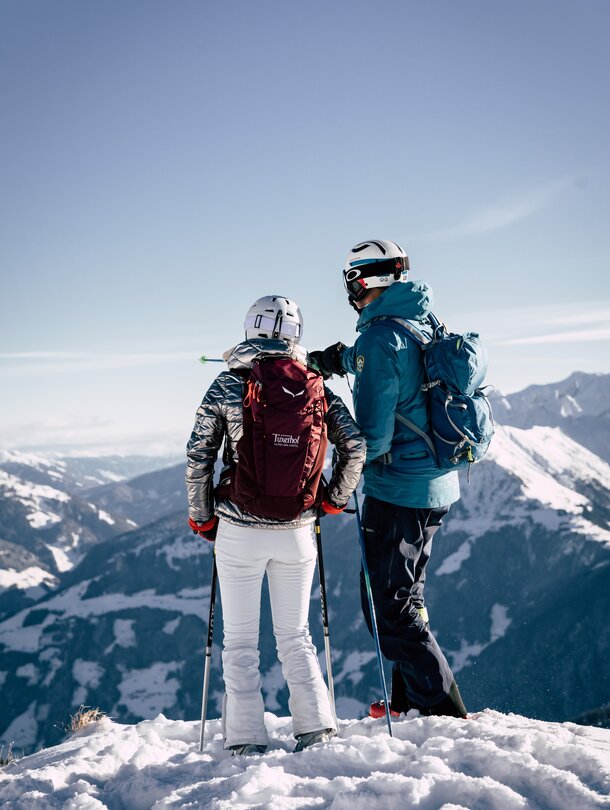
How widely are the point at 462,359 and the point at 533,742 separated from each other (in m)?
4.01

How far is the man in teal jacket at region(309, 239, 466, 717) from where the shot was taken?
7535 mm

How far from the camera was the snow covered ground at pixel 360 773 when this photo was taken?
520 centimetres

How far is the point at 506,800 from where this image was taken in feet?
16.5

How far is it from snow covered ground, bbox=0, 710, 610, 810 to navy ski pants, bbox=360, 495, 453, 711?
1.44ft

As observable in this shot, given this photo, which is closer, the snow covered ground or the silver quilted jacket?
the snow covered ground

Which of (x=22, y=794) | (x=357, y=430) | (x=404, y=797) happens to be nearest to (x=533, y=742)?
(x=404, y=797)

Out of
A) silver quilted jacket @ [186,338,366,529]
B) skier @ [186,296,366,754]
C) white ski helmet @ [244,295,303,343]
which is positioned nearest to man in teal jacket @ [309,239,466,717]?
silver quilted jacket @ [186,338,366,529]

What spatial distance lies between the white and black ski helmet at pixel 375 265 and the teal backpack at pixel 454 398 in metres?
0.69

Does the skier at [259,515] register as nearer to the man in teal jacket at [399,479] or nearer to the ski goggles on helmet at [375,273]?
the man in teal jacket at [399,479]

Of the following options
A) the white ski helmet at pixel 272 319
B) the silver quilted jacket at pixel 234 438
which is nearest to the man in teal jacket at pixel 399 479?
the silver quilted jacket at pixel 234 438

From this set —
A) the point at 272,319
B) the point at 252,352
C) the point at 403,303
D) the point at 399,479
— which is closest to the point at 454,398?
the point at 399,479

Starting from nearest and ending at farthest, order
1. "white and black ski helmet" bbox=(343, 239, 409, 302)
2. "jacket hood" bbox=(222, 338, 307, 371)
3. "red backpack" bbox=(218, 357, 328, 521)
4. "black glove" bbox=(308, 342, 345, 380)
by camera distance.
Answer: "red backpack" bbox=(218, 357, 328, 521) < "jacket hood" bbox=(222, 338, 307, 371) < "white and black ski helmet" bbox=(343, 239, 409, 302) < "black glove" bbox=(308, 342, 345, 380)

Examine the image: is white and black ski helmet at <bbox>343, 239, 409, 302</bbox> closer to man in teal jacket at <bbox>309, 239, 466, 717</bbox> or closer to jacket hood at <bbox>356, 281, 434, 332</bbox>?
man in teal jacket at <bbox>309, 239, 466, 717</bbox>

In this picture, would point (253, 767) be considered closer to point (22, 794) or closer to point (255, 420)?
point (22, 794)
